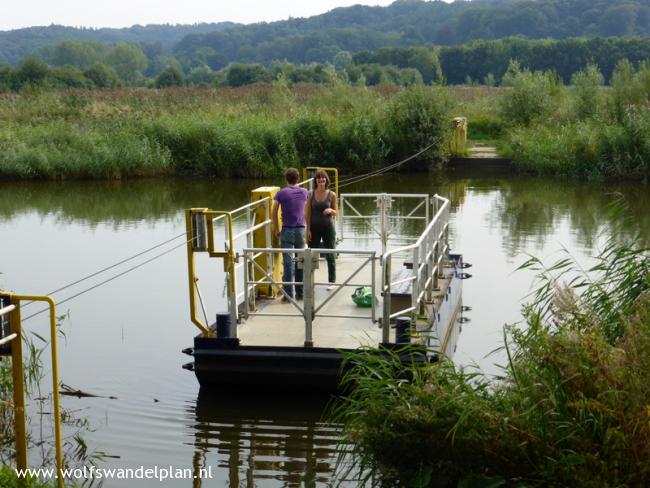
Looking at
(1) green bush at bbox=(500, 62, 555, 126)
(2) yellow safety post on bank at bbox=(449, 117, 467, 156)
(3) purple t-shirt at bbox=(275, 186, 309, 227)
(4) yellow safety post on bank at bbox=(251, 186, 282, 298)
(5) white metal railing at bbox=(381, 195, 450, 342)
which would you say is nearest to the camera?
(5) white metal railing at bbox=(381, 195, 450, 342)

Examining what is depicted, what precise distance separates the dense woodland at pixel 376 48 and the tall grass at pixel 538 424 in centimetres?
2704

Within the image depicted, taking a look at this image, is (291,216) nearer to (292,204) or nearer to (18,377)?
(292,204)

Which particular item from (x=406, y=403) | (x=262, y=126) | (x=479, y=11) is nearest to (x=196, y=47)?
(x=479, y=11)

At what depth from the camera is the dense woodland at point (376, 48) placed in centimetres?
7556

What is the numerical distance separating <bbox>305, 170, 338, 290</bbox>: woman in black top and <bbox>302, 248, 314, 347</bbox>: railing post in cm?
211

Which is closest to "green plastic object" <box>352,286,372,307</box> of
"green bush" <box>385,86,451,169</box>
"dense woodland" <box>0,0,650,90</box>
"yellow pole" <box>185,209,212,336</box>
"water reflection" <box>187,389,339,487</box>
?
"water reflection" <box>187,389,339,487</box>

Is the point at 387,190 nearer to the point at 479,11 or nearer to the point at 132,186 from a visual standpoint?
the point at 132,186

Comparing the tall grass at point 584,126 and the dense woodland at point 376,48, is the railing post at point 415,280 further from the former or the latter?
the dense woodland at point 376,48

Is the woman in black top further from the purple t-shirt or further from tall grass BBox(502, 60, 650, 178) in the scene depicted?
tall grass BBox(502, 60, 650, 178)

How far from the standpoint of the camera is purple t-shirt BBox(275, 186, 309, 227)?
444 inches

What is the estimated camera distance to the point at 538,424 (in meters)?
6.28

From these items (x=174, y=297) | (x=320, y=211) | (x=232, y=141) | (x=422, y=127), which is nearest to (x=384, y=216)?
(x=320, y=211)

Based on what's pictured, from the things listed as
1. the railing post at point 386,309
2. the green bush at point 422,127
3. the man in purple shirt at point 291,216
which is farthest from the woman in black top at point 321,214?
the green bush at point 422,127

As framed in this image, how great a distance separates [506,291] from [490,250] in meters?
3.66
